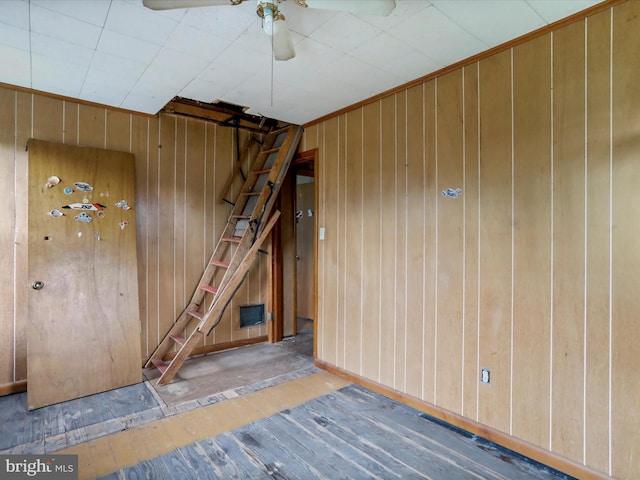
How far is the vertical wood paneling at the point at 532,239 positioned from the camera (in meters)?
2.03

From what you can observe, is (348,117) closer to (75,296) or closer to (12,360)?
(75,296)

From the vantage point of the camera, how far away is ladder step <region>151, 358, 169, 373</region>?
3.31 meters

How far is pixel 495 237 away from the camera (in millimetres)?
2246

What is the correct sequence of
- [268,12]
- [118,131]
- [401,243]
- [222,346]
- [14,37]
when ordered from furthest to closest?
[222,346] < [118,131] < [401,243] < [14,37] < [268,12]

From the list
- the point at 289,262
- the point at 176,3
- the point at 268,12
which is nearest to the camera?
the point at 176,3

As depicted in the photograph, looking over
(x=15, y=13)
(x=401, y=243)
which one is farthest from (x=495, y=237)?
(x=15, y=13)

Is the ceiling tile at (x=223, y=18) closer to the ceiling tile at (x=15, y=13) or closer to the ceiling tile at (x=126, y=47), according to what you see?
the ceiling tile at (x=126, y=47)

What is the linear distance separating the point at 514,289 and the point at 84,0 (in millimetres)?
2807

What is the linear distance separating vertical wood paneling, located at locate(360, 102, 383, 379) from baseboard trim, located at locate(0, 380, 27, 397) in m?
2.81

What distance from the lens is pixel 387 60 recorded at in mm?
2338

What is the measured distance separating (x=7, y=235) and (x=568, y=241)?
3960 millimetres

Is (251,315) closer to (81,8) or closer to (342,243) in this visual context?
(342,243)

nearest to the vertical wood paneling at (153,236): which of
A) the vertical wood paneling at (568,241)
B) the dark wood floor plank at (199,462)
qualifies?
the dark wood floor plank at (199,462)

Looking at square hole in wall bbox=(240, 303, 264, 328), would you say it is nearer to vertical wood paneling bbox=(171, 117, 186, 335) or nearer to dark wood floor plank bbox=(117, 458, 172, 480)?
vertical wood paneling bbox=(171, 117, 186, 335)
